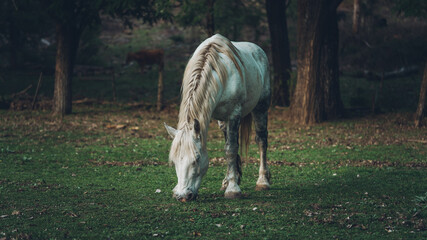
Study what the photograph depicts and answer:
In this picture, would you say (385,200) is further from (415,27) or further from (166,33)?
(166,33)

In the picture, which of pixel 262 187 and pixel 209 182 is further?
pixel 209 182

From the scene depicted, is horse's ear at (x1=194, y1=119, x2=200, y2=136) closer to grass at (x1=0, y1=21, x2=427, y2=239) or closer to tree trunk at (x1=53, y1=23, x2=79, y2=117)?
grass at (x1=0, y1=21, x2=427, y2=239)

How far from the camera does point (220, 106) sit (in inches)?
284

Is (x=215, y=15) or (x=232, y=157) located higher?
(x=215, y=15)

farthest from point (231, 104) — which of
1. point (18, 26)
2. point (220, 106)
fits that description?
point (18, 26)

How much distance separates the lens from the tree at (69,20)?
16.7 meters

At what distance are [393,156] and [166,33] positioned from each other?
3009cm

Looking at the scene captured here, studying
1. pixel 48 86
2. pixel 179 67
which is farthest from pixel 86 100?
pixel 179 67

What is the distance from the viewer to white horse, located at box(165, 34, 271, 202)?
6.43 m

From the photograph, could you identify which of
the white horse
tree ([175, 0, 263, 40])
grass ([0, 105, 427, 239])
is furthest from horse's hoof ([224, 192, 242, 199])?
tree ([175, 0, 263, 40])

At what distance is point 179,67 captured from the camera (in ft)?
97.3

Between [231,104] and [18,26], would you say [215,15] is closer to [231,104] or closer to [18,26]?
[18,26]

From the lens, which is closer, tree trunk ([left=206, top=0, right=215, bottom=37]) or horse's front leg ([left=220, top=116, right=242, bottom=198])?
horse's front leg ([left=220, top=116, right=242, bottom=198])

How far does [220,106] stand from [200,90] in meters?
0.61
